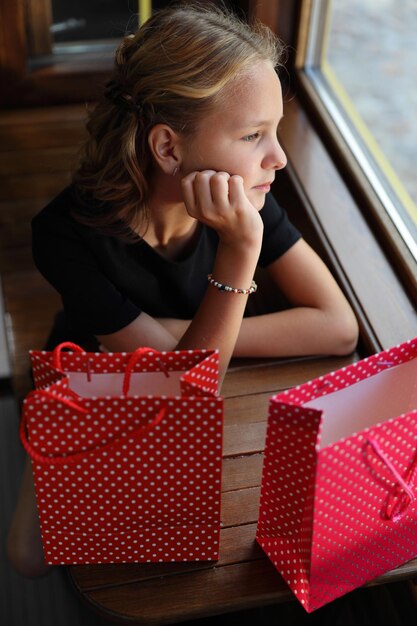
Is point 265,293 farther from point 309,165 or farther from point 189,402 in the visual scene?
point 189,402

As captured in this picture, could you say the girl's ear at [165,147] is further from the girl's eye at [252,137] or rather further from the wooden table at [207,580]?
the wooden table at [207,580]

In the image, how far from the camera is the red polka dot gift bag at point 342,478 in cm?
95

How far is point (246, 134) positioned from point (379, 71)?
4.03 ft

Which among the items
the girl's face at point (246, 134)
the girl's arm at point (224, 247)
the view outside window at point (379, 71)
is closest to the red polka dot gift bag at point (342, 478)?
the girl's arm at point (224, 247)

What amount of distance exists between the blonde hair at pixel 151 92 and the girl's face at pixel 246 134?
0.06ft

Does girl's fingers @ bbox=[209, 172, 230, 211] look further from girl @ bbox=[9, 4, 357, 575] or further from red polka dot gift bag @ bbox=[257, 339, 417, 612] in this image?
red polka dot gift bag @ bbox=[257, 339, 417, 612]

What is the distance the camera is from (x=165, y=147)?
138cm

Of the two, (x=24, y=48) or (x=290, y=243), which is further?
(x=24, y=48)

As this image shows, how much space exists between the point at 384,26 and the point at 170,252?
50.1 inches

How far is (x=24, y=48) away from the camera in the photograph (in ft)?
6.88

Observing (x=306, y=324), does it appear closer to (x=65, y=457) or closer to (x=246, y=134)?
(x=246, y=134)

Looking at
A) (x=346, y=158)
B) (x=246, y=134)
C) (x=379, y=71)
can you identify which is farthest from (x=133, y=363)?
(x=379, y=71)

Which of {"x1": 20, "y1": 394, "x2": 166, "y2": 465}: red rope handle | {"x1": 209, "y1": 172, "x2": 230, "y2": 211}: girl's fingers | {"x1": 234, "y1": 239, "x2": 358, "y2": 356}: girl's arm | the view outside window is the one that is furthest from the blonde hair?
the view outside window

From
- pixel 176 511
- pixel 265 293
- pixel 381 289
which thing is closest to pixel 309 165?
pixel 265 293
